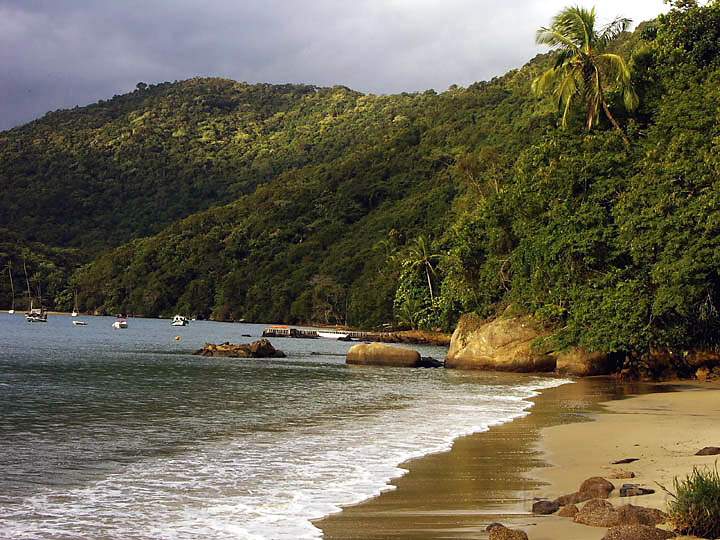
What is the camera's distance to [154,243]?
15450cm

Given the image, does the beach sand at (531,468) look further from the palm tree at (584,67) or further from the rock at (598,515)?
the palm tree at (584,67)

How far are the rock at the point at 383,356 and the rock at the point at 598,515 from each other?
3429 centimetres

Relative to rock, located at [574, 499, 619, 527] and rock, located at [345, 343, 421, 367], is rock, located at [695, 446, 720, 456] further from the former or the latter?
rock, located at [345, 343, 421, 367]

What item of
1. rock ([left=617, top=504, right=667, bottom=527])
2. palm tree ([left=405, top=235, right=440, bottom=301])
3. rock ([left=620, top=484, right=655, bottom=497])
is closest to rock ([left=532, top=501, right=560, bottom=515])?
rock ([left=620, top=484, right=655, bottom=497])

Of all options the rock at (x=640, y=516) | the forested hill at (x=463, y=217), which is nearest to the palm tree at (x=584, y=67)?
the forested hill at (x=463, y=217)

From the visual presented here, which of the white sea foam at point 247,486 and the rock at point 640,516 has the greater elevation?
the rock at point 640,516

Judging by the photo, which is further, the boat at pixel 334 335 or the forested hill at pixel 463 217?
the boat at pixel 334 335

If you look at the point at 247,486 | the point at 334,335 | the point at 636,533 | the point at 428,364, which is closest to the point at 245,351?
the point at 428,364

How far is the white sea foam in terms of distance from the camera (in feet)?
28.2

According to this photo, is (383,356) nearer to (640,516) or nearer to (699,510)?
(640,516)

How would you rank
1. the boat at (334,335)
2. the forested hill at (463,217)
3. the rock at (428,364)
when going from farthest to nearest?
the boat at (334,335) → the rock at (428,364) → the forested hill at (463,217)

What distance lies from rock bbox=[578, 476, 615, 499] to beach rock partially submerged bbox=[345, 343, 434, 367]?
33.1 meters

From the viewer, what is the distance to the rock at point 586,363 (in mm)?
33125

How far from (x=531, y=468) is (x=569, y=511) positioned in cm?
350
